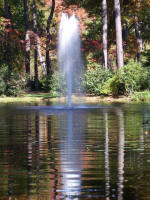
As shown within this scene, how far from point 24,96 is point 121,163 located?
3425 cm

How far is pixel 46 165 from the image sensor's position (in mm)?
10469

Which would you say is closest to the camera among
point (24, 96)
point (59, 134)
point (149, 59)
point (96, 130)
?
point (59, 134)

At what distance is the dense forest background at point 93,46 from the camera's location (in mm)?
41656

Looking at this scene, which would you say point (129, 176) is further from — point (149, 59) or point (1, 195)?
point (149, 59)

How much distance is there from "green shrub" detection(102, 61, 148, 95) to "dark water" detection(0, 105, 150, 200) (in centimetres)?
2124

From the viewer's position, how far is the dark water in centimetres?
805

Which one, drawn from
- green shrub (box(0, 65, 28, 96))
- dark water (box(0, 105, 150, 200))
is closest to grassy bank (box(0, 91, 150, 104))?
green shrub (box(0, 65, 28, 96))

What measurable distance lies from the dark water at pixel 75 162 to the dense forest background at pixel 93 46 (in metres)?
22.2

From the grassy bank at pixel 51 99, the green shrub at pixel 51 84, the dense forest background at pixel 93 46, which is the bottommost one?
the grassy bank at pixel 51 99

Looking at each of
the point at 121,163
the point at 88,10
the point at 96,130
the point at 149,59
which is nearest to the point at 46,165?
the point at 121,163

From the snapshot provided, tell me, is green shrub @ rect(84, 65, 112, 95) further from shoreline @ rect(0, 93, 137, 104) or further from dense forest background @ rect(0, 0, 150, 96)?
shoreline @ rect(0, 93, 137, 104)

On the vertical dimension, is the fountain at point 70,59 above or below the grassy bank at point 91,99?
above

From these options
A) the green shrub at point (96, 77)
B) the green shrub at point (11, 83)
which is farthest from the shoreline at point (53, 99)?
the green shrub at point (11, 83)

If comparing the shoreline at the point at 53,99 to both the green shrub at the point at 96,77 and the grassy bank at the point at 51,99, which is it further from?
the green shrub at the point at 96,77
